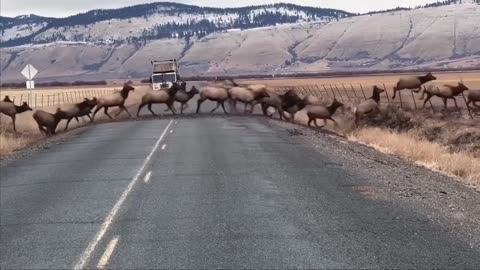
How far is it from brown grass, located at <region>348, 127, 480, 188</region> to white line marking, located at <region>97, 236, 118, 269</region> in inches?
358

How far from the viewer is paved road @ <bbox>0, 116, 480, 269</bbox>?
8.12 meters

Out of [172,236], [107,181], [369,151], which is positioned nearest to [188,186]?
[107,181]

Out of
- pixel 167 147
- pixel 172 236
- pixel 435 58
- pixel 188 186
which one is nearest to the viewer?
pixel 172 236

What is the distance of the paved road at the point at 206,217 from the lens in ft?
26.7

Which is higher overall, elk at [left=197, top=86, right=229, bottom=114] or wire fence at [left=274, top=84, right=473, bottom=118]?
elk at [left=197, top=86, right=229, bottom=114]

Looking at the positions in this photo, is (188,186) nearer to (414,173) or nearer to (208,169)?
(208,169)

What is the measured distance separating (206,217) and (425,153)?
12.2m

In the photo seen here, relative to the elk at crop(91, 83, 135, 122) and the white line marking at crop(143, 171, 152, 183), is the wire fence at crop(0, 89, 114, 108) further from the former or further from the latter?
the white line marking at crop(143, 171, 152, 183)

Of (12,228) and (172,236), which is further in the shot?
(12,228)

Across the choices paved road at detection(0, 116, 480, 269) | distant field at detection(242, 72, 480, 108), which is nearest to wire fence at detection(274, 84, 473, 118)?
distant field at detection(242, 72, 480, 108)

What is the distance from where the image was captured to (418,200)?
1232 centimetres

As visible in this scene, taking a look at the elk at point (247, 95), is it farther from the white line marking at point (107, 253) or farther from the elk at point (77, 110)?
the white line marking at point (107, 253)

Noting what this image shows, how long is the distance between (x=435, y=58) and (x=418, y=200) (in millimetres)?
172293

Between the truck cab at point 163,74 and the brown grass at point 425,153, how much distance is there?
84.4 feet
